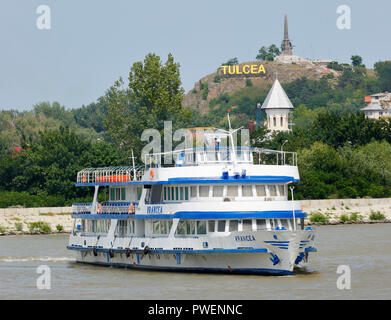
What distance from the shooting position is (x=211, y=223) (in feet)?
145

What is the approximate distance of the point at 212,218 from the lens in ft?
143

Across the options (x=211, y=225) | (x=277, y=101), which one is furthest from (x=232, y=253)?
(x=277, y=101)

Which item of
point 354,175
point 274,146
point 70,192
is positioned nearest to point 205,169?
point 70,192

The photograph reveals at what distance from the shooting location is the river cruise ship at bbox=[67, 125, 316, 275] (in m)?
42.7

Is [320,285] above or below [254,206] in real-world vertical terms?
below

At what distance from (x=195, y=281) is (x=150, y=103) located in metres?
70.7

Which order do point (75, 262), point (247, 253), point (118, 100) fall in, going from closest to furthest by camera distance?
point (247, 253), point (75, 262), point (118, 100)

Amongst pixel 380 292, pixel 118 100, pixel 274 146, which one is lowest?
pixel 380 292

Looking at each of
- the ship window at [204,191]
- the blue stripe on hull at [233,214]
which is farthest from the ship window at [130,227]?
the ship window at [204,191]

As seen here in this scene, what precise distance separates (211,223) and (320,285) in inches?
240

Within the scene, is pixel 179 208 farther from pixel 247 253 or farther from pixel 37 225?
pixel 37 225
